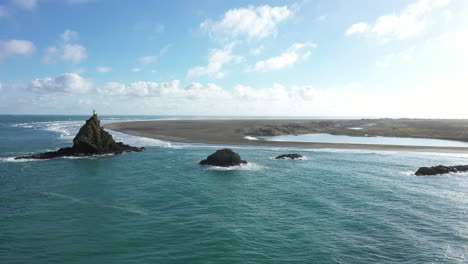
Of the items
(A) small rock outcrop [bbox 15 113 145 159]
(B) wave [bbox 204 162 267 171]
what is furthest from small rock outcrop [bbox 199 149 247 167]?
(A) small rock outcrop [bbox 15 113 145 159]

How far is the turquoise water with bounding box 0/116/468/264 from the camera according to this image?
15281 millimetres

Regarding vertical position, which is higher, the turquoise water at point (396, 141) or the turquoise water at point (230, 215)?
the turquoise water at point (396, 141)

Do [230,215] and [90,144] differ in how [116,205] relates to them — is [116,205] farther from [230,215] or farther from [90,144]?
Result: [90,144]

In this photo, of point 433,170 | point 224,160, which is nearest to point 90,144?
point 224,160

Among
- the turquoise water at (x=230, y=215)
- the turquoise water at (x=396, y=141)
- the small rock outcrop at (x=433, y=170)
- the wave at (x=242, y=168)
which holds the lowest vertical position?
the turquoise water at (x=230, y=215)

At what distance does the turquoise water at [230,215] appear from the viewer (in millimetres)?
15281

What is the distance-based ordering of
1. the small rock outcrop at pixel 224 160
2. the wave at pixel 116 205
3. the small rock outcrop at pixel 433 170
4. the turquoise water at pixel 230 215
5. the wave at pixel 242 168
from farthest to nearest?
the small rock outcrop at pixel 224 160 → the wave at pixel 242 168 → the small rock outcrop at pixel 433 170 → the wave at pixel 116 205 → the turquoise water at pixel 230 215

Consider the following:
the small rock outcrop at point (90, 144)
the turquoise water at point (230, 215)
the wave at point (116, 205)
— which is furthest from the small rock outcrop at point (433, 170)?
the small rock outcrop at point (90, 144)

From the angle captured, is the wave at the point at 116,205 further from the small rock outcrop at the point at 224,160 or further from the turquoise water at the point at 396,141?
the turquoise water at the point at 396,141

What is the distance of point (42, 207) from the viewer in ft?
73.2

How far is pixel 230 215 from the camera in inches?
825

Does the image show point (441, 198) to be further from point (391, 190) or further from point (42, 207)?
point (42, 207)

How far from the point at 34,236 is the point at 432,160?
53799 millimetres

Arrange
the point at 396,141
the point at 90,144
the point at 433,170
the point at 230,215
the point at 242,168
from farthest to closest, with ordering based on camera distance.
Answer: the point at 396,141, the point at 90,144, the point at 242,168, the point at 433,170, the point at 230,215
